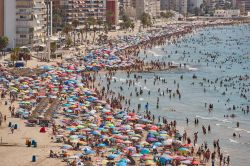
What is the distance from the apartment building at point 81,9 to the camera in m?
131

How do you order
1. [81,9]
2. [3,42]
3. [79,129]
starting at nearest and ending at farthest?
[79,129], [3,42], [81,9]

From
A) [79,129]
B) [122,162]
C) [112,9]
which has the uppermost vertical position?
[112,9]

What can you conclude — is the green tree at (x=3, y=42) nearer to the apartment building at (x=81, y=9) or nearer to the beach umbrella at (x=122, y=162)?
the beach umbrella at (x=122, y=162)

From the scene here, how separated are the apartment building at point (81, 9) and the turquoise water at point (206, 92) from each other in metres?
29.2

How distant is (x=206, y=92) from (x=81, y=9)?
259ft

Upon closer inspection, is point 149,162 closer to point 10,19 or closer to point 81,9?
point 10,19

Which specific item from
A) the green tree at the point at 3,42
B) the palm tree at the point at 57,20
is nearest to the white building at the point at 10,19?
the green tree at the point at 3,42

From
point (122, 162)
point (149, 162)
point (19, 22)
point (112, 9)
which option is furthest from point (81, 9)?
point (122, 162)

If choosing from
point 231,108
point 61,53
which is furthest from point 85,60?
point 231,108

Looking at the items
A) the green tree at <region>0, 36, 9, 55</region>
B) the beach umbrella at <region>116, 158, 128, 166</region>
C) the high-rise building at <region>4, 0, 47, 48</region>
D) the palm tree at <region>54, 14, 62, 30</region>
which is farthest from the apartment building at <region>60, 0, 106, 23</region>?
the beach umbrella at <region>116, 158, 128, 166</region>

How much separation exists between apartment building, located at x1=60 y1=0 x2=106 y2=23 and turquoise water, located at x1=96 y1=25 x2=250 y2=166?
29.2 meters

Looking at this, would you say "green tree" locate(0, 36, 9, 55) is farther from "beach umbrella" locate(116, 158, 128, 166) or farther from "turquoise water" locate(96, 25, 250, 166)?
"beach umbrella" locate(116, 158, 128, 166)

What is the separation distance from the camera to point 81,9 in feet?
450

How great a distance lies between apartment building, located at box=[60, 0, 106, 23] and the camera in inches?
5143
